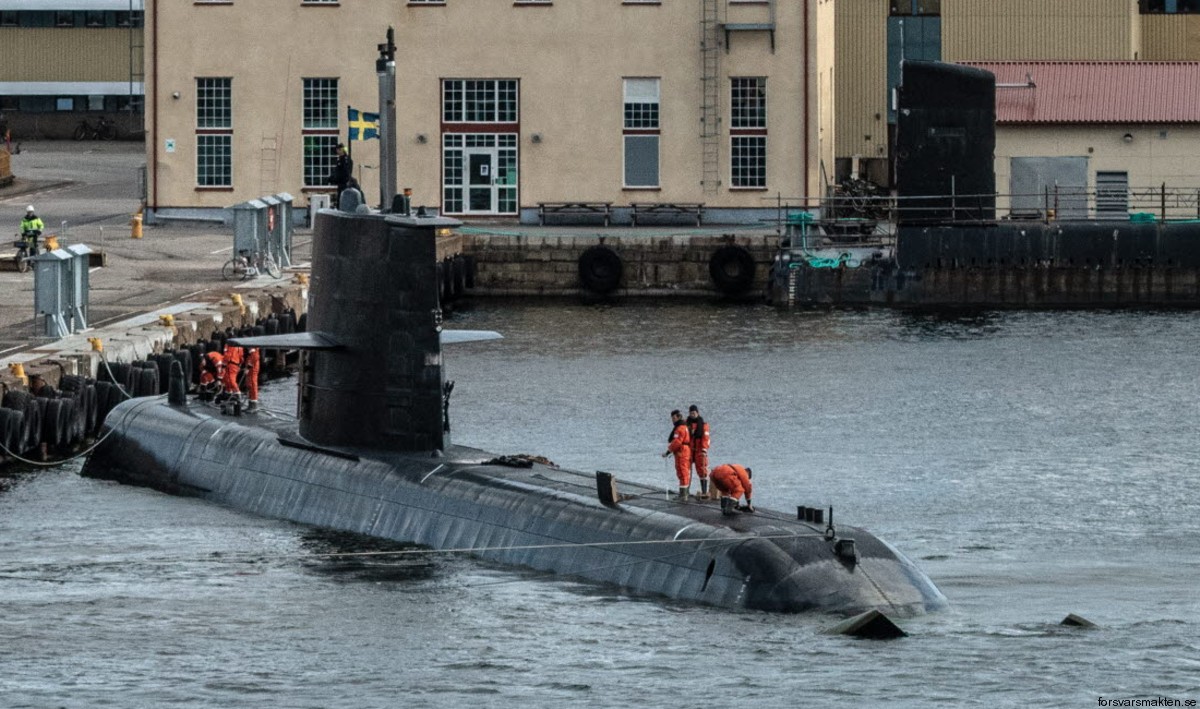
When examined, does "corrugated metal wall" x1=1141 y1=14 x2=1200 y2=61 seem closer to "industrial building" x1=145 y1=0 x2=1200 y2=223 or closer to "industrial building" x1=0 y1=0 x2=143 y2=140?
"industrial building" x1=145 y1=0 x2=1200 y2=223

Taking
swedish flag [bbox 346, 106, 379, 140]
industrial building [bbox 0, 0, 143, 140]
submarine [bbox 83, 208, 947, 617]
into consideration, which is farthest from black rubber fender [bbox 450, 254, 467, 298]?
industrial building [bbox 0, 0, 143, 140]

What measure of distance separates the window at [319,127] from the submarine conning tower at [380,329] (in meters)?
46.8

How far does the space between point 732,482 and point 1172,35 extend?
65.7 metres

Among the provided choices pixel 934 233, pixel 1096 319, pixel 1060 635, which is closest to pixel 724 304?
pixel 934 233

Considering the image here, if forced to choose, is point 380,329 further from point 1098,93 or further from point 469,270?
point 1098,93

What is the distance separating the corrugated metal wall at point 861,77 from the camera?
90938mm

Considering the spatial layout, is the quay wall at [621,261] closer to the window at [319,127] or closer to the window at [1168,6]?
the window at [319,127]

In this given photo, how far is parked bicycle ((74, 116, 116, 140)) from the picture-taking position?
416 feet

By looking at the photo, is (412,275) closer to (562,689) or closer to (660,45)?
(562,689)

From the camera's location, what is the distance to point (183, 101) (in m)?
83.1

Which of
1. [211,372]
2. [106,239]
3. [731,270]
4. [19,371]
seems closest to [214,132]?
[106,239]

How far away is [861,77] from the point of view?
91625 millimetres

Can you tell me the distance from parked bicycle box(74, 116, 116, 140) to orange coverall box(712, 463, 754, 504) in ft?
329

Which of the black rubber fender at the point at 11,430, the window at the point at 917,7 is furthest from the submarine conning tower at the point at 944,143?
the black rubber fender at the point at 11,430
